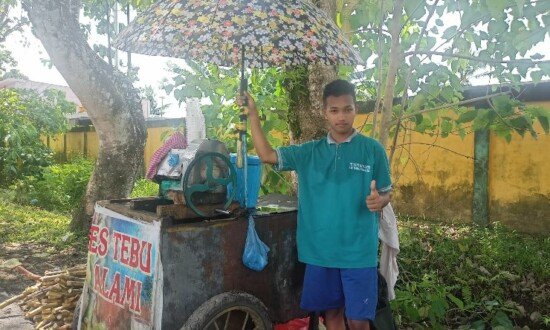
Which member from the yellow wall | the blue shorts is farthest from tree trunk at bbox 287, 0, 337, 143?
the yellow wall

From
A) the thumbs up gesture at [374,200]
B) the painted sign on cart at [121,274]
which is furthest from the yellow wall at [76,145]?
the thumbs up gesture at [374,200]

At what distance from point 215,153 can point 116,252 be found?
0.71m

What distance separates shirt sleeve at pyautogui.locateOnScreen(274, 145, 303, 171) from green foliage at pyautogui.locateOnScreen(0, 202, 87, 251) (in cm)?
441

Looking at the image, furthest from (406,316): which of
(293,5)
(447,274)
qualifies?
(293,5)

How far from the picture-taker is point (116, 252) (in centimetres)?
252

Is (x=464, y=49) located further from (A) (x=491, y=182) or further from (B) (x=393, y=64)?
(A) (x=491, y=182)

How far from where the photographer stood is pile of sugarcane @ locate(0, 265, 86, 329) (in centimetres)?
346

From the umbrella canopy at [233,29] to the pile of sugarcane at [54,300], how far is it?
1.95 m

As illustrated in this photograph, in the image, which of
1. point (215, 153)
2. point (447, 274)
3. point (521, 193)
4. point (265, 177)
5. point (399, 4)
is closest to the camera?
point (215, 153)

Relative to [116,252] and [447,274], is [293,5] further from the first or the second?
[447,274]

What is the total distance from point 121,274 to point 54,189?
29.3 feet

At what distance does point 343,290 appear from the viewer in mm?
2518

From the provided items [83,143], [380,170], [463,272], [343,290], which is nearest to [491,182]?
[463,272]

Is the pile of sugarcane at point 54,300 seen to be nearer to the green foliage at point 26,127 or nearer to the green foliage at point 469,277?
the green foliage at point 469,277
